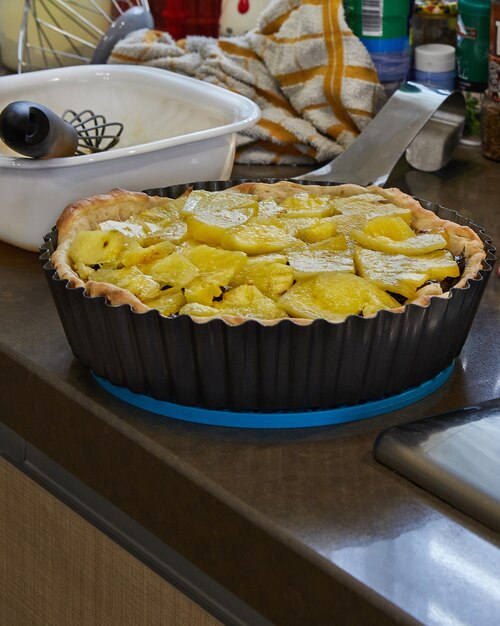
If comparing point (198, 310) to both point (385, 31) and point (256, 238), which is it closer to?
point (256, 238)

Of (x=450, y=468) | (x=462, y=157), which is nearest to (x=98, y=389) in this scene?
(x=450, y=468)

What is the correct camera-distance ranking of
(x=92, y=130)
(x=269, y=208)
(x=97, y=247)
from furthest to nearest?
(x=92, y=130), (x=269, y=208), (x=97, y=247)

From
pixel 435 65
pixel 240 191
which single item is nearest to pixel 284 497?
pixel 240 191

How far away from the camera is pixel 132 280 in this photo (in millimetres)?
898

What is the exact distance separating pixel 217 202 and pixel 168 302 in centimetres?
22

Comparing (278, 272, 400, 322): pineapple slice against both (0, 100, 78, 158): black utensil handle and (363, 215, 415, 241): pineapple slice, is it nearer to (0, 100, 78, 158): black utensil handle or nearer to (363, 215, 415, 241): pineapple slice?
(363, 215, 415, 241): pineapple slice

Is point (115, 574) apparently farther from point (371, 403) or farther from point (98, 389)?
point (371, 403)

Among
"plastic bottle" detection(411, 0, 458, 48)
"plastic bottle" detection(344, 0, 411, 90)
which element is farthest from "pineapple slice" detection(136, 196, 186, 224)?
"plastic bottle" detection(411, 0, 458, 48)

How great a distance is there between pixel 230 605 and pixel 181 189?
0.50 m

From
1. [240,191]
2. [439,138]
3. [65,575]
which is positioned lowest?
[65,575]

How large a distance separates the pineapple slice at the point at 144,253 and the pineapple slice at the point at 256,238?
0.06 metres

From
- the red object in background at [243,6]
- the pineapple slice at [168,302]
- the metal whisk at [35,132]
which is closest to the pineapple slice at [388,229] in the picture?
the pineapple slice at [168,302]

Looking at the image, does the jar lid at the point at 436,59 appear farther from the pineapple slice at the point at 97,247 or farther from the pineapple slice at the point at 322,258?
the pineapple slice at the point at 97,247

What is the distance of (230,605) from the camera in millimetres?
812
